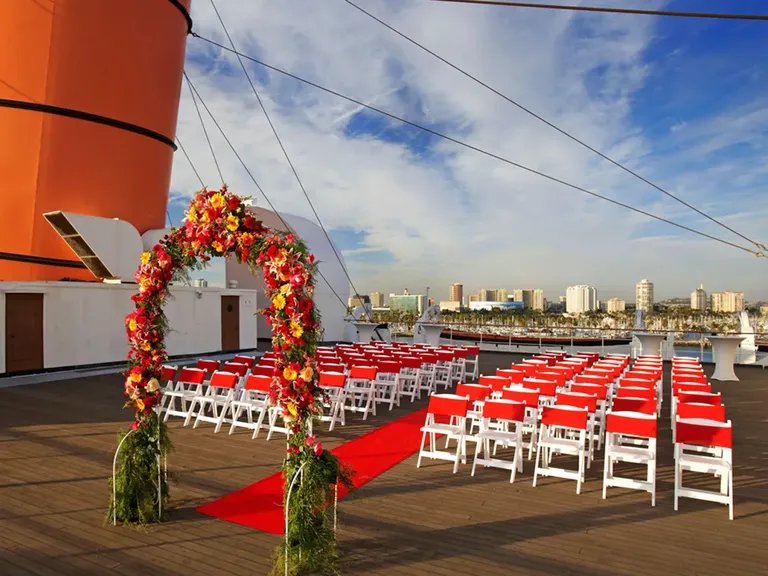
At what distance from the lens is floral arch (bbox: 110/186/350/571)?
4.32 meters

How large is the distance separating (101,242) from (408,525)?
586 inches

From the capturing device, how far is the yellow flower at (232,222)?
4824 millimetres

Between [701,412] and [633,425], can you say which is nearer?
[633,425]

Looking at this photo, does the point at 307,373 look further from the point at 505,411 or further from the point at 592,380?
the point at 592,380

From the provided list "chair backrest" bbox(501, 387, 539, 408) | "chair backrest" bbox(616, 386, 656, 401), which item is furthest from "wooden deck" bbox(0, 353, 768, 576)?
"chair backrest" bbox(616, 386, 656, 401)

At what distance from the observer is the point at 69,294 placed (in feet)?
49.4

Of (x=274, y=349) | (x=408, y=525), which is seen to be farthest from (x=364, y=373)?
(x=274, y=349)

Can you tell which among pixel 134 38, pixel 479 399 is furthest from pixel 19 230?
pixel 479 399

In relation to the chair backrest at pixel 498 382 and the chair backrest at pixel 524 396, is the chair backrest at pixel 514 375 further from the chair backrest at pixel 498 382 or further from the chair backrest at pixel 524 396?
the chair backrest at pixel 524 396

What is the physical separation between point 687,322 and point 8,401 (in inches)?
3252

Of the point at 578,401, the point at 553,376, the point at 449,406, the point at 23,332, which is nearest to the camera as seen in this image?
the point at 449,406

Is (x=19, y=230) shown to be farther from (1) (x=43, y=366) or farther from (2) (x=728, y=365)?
(2) (x=728, y=365)

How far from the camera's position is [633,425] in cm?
597

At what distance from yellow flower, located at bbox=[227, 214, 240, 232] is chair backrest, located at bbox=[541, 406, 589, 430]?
13.2ft
